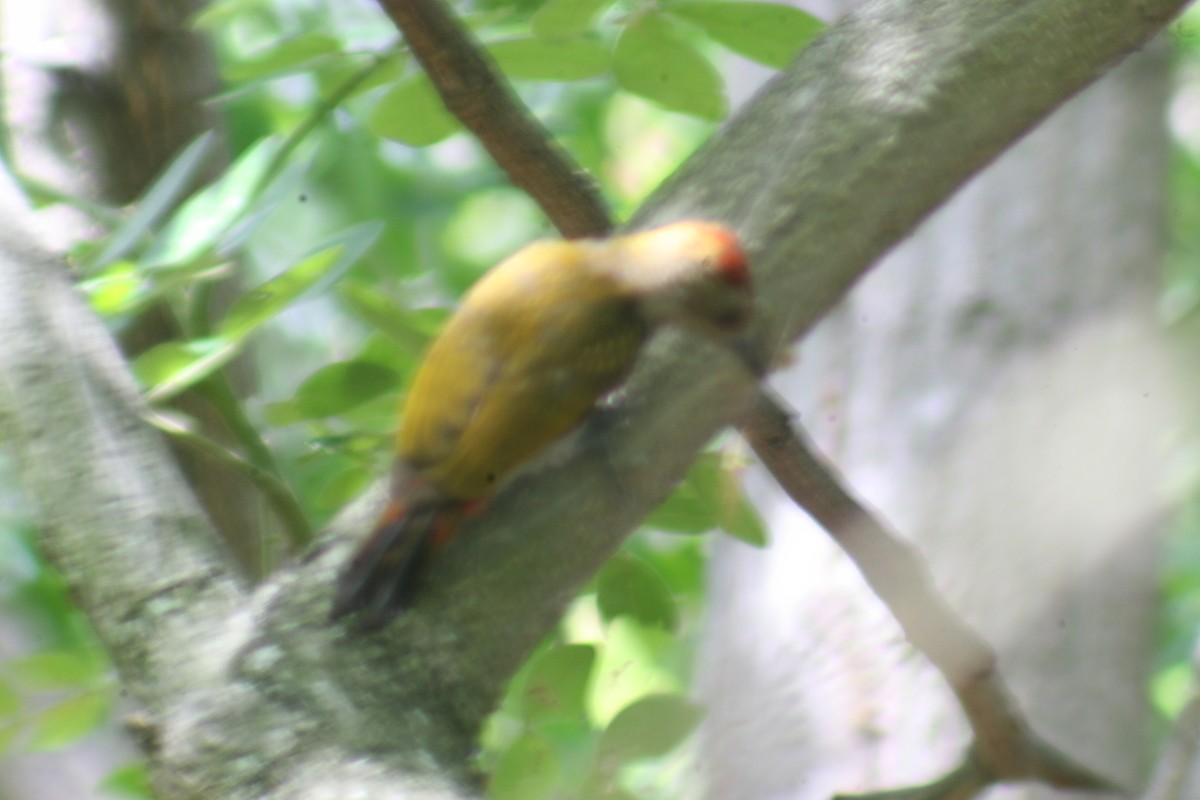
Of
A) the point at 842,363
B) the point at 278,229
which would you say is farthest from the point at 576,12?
the point at 278,229

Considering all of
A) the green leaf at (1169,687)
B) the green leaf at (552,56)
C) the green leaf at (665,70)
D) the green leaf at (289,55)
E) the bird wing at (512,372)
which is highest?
the green leaf at (289,55)

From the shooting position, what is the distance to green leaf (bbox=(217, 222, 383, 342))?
4.17ft

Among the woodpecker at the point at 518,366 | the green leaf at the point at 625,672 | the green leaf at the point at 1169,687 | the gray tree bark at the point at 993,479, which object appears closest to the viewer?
the woodpecker at the point at 518,366

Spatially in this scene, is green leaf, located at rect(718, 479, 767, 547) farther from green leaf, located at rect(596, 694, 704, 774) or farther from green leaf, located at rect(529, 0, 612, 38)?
green leaf, located at rect(529, 0, 612, 38)

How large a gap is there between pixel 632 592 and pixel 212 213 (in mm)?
660

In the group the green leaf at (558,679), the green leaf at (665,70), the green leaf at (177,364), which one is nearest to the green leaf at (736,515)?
the green leaf at (558,679)

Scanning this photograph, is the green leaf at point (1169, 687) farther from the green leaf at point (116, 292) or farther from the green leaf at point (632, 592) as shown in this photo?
the green leaf at point (116, 292)

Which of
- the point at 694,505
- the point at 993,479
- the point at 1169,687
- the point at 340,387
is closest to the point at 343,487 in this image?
the point at 340,387

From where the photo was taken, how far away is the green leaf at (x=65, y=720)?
59.7 inches

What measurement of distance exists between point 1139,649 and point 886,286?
34.2 inches

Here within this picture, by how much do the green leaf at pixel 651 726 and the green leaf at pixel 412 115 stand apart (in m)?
0.79

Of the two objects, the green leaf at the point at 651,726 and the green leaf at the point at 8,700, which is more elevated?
the green leaf at the point at 8,700

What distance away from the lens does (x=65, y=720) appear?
1523 mm

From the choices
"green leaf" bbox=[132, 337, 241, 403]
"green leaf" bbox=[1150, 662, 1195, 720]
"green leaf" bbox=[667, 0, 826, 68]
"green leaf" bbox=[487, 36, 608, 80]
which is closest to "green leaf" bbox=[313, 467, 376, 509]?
"green leaf" bbox=[132, 337, 241, 403]
